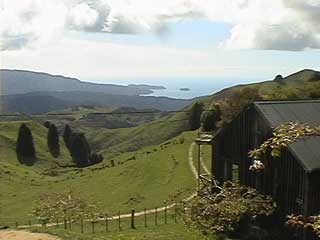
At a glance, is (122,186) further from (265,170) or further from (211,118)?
(265,170)

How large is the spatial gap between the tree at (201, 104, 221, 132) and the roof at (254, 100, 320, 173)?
137ft

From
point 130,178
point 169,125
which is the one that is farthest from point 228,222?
point 169,125

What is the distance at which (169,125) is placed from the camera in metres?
158

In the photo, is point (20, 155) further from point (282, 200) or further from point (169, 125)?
point (282, 200)

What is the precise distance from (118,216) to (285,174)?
16.1 meters

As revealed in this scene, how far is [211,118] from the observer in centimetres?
7244

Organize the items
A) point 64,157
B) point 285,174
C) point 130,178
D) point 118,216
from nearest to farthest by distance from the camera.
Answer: point 285,174
point 118,216
point 130,178
point 64,157

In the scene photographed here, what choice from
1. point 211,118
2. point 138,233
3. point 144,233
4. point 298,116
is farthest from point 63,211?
point 211,118

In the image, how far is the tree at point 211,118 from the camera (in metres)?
71.0

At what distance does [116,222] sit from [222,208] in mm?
14362

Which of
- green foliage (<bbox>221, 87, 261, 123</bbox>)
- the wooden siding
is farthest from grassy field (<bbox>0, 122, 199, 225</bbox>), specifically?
the wooden siding

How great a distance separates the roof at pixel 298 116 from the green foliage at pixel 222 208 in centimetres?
285

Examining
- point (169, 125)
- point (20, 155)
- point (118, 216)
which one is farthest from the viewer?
point (169, 125)

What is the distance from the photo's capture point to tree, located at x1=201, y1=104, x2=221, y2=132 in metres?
71.0
